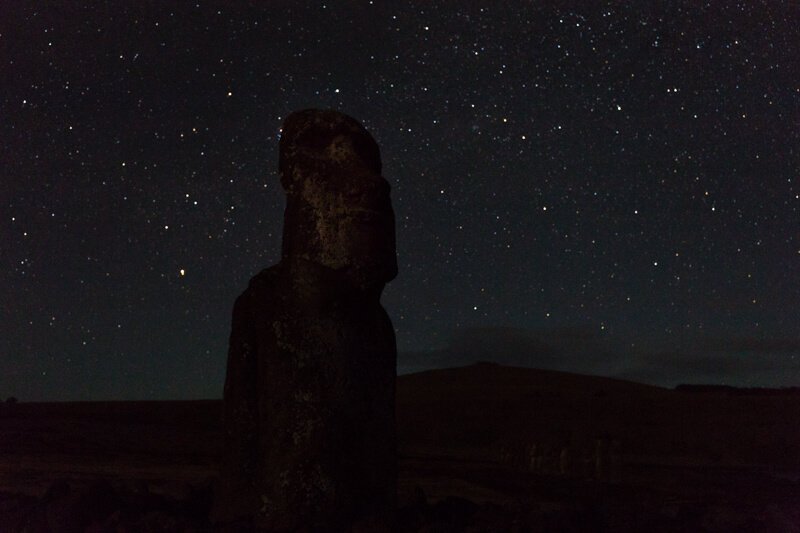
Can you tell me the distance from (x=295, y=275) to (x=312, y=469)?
1532 millimetres

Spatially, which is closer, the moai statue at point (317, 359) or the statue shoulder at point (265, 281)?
the moai statue at point (317, 359)

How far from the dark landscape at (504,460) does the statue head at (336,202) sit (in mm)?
2058

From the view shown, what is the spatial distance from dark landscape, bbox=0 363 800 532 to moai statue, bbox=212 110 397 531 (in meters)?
0.53

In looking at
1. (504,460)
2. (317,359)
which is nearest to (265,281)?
(317,359)

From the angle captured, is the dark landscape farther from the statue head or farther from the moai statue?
the statue head

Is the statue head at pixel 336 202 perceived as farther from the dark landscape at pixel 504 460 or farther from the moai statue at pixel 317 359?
the dark landscape at pixel 504 460

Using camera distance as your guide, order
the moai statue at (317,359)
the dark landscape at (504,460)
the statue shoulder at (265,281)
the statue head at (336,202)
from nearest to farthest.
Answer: the moai statue at (317,359), the statue head at (336,202), the dark landscape at (504,460), the statue shoulder at (265,281)

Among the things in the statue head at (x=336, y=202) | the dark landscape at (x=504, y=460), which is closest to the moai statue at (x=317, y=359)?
the statue head at (x=336, y=202)

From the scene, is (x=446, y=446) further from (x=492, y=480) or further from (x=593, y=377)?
(x=593, y=377)

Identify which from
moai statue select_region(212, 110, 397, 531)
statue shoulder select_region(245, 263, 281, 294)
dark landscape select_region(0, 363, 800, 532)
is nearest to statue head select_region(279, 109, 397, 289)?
moai statue select_region(212, 110, 397, 531)

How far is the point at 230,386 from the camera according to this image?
761 cm

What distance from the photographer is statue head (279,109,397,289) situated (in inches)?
289

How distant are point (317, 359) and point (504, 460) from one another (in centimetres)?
1218

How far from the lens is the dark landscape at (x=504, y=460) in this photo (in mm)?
7500
